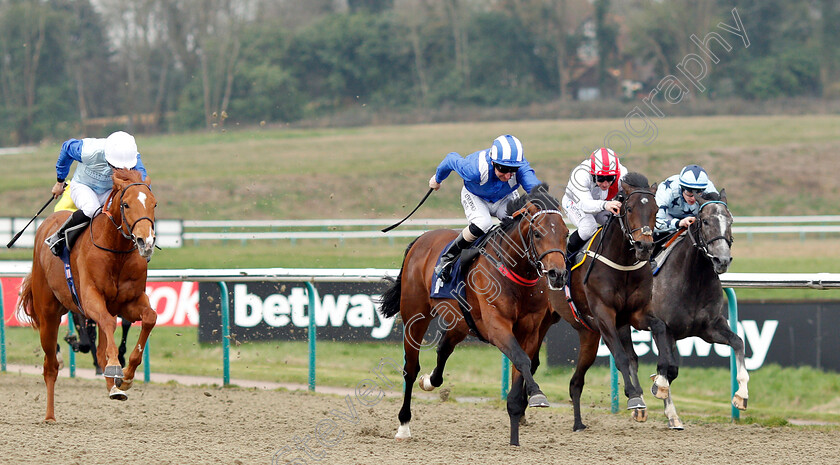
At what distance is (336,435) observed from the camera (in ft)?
20.8

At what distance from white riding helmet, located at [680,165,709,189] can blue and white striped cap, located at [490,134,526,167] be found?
4.48 feet

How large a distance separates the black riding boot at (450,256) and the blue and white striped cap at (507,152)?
1.90ft

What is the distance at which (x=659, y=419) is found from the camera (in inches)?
286

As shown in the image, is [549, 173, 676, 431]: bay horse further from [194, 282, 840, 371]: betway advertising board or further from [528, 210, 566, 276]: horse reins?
[194, 282, 840, 371]: betway advertising board

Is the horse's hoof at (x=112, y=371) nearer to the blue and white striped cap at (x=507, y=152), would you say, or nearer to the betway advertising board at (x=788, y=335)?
the blue and white striped cap at (x=507, y=152)

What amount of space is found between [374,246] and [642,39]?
62.1 feet

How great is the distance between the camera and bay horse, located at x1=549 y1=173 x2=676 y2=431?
231 inches

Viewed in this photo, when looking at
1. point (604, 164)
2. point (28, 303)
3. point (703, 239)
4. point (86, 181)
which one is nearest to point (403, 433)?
point (604, 164)

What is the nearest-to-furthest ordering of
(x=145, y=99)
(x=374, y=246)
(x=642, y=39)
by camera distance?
(x=374, y=246) < (x=642, y=39) < (x=145, y=99)

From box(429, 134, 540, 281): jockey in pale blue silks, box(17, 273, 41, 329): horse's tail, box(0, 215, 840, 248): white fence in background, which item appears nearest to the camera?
box(429, 134, 540, 281): jockey in pale blue silks

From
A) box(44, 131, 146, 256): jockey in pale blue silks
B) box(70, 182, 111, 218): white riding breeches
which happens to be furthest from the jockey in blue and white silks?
box(70, 182, 111, 218): white riding breeches

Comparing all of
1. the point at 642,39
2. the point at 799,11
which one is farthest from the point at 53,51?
the point at 799,11

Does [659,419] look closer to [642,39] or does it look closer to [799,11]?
[642,39]

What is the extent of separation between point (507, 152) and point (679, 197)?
1864mm
